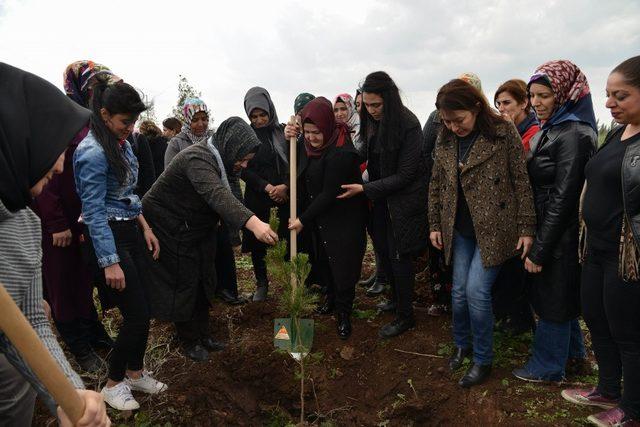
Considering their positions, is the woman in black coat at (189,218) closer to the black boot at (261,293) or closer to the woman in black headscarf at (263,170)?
the woman in black headscarf at (263,170)

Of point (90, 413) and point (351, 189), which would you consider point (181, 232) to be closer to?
point (351, 189)

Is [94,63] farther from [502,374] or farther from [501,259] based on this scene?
[502,374]

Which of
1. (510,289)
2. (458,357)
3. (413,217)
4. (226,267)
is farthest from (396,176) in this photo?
(226,267)

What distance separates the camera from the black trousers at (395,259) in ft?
11.1

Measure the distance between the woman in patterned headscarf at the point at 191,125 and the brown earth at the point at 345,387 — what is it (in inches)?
67.6

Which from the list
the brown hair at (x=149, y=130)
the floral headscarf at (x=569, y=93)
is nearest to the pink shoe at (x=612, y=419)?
the floral headscarf at (x=569, y=93)

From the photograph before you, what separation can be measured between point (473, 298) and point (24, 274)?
7.74 feet

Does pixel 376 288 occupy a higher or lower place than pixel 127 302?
lower

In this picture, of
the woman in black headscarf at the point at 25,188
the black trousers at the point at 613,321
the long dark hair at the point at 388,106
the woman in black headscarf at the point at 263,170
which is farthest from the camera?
the woman in black headscarf at the point at 263,170

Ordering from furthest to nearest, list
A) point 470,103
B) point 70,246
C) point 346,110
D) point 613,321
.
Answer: point 346,110 < point 70,246 < point 470,103 < point 613,321

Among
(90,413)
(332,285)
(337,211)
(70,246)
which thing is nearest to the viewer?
(90,413)

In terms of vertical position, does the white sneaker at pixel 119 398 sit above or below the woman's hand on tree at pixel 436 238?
below

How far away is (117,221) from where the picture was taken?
8.16 feet

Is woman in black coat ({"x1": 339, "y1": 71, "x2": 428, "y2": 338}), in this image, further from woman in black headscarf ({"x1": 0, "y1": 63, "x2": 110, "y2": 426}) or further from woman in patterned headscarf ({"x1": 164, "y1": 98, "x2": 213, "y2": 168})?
woman in black headscarf ({"x1": 0, "y1": 63, "x2": 110, "y2": 426})
